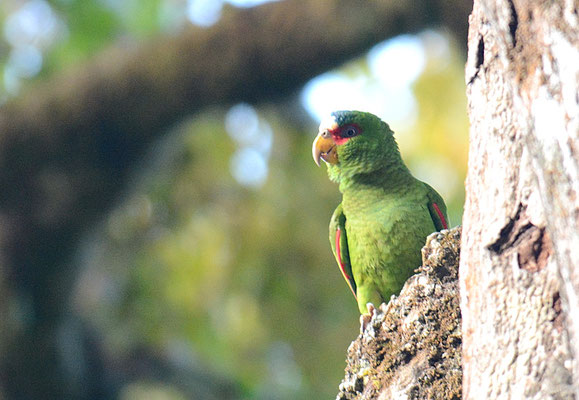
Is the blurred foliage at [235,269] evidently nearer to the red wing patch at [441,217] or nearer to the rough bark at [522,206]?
the red wing patch at [441,217]

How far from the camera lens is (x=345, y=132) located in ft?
13.3

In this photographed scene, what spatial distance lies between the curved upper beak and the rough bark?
1949 mm

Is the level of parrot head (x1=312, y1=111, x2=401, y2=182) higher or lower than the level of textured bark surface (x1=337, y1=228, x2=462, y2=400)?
higher

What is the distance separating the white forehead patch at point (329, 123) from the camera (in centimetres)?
406

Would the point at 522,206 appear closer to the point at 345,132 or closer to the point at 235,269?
the point at 345,132

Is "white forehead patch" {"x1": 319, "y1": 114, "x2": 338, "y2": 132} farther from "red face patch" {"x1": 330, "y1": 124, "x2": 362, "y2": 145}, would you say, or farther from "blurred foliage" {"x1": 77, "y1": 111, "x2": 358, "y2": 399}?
"blurred foliage" {"x1": 77, "y1": 111, "x2": 358, "y2": 399}

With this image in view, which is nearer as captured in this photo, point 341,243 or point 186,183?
point 341,243

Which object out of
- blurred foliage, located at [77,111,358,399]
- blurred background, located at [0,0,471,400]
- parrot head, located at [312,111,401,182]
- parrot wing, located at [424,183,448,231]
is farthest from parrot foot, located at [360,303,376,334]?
blurred foliage, located at [77,111,358,399]

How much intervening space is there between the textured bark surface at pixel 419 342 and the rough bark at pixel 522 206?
0.43 m

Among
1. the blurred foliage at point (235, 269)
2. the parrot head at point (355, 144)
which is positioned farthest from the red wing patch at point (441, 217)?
the blurred foliage at point (235, 269)

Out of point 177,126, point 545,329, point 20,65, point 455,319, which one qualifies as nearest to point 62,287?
point 177,126

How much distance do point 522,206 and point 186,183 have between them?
19.8 feet

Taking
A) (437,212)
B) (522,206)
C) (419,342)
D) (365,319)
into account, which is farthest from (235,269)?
(522,206)

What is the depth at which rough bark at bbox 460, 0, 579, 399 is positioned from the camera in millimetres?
1491
